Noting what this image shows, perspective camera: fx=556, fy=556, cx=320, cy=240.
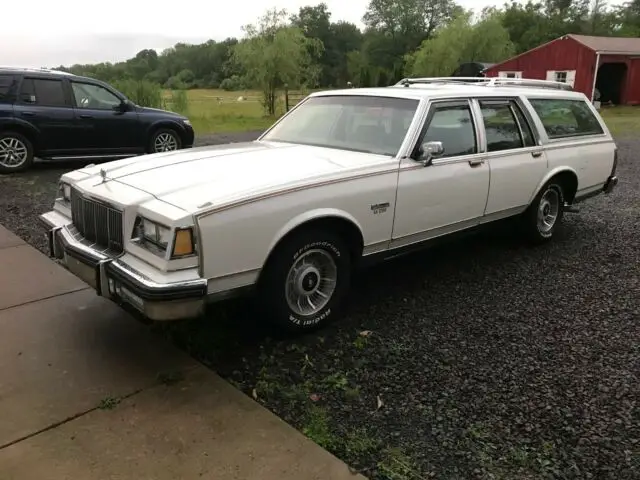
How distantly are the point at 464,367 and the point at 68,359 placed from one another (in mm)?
2581

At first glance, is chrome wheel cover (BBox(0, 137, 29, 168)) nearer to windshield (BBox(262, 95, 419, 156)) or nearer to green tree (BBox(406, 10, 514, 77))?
windshield (BBox(262, 95, 419, 156))

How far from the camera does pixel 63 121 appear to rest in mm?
10109

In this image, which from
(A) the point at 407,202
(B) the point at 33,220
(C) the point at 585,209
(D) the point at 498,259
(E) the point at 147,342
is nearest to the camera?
(E) the point at 147,342

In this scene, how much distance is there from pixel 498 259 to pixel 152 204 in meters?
3.72

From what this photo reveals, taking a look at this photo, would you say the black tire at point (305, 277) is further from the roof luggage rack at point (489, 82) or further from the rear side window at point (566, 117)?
the rear side window at point (566, 117)

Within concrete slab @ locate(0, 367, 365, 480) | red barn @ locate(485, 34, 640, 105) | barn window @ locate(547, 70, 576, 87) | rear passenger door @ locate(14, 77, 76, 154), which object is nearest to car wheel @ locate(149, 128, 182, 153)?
rear passenger door @ locate(14, 77, 76, 154)

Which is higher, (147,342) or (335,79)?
(335,79)

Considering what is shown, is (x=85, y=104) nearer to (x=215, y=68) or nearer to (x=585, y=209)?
(x=585, y=209)

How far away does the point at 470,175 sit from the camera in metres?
4.87

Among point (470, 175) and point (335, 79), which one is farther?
point (335, 79)

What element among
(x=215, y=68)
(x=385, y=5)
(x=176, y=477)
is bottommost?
(x=176, y=477)

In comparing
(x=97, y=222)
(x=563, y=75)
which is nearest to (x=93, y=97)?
(x=97, y=222)

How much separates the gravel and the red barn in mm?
29710

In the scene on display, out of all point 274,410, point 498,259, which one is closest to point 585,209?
point 498,259
